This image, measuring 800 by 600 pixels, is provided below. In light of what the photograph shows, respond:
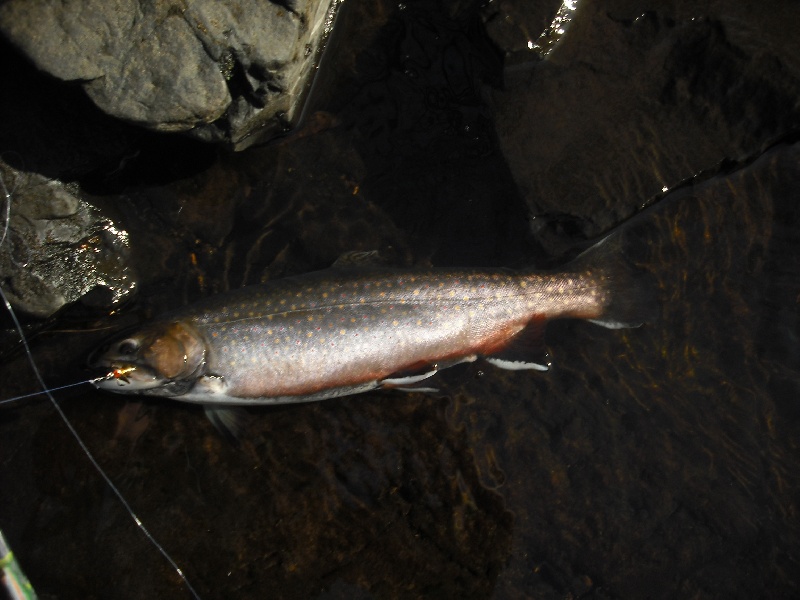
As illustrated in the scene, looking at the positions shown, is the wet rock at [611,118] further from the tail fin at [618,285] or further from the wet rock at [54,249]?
the wet rock at [54,249]

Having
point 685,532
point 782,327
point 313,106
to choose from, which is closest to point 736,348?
point 782,327

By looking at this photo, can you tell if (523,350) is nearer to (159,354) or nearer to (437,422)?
(437,422)

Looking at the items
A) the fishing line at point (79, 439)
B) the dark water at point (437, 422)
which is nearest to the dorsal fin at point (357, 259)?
the dark water at point (437, 422)

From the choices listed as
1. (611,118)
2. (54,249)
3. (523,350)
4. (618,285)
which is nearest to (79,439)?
(54,249)

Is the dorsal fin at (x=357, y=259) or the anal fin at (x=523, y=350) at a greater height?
the dorsal fin at (x=357, y=259)

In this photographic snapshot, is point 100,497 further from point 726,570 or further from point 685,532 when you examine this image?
point 726,570

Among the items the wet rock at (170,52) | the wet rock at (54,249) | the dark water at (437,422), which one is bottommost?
the dark water at (437,422)

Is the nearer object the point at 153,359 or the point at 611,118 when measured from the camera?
the point at 153,359
